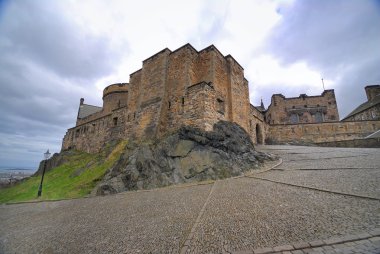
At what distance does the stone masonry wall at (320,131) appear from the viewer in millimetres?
25641

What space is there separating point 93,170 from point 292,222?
13.7 m

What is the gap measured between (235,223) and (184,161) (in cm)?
639

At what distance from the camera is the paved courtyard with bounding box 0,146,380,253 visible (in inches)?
124

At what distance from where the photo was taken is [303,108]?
3712 cm

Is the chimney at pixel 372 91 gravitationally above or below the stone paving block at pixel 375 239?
above

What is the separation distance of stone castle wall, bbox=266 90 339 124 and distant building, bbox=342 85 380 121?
5.26 m

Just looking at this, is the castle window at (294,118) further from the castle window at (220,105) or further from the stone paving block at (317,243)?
the stone paving block at (317,243)

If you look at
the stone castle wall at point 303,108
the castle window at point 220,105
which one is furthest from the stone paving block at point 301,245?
the stone castle wall at point 303,108

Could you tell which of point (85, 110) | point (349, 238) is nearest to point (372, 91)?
point (349, 238)

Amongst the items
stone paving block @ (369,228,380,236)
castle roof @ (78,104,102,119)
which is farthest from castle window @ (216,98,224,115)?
castle roof @ (78,104,102,119)

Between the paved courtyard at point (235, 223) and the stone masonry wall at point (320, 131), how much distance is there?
21390mm

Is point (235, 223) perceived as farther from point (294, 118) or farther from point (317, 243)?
point (294, 118)

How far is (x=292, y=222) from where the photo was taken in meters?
3.71

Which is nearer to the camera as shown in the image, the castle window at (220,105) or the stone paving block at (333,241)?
the stone paving block at (333,241)
